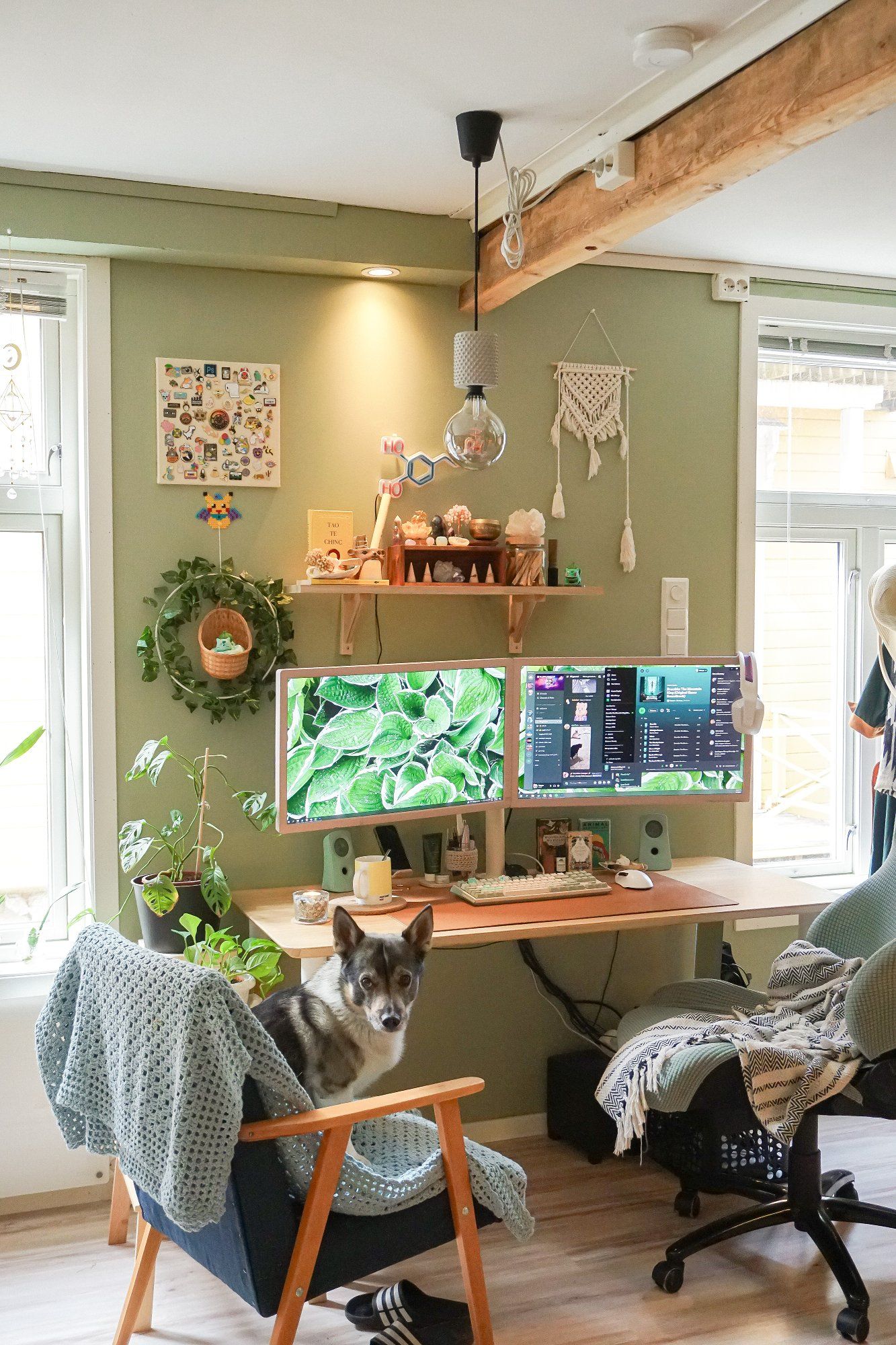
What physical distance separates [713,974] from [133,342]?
2199mm

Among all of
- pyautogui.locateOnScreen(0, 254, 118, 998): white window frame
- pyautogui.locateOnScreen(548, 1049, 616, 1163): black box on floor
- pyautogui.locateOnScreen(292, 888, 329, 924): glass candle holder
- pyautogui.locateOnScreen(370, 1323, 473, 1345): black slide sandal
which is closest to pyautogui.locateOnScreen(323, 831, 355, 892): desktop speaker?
pyautogui.locateOnScreen(292, 888, 329, 924): glass candle holder

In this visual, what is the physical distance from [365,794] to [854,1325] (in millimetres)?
1516

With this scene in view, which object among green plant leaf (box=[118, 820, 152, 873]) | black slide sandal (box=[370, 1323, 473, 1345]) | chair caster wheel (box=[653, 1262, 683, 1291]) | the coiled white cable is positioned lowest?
chair caster wheel (box=[653, 1262, 683, 1291])

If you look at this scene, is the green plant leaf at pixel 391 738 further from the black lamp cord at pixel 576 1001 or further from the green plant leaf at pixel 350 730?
the black lamp cord at pixel 576 1001

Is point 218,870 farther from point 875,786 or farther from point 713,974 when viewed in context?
point 875,786

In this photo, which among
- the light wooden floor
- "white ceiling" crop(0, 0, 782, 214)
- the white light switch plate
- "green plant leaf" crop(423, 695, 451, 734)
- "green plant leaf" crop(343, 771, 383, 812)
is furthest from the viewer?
the white light switch plate

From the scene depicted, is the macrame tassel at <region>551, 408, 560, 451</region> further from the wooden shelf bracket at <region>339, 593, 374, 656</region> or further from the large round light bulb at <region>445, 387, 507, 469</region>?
the large round light bulb at <region>445, 387, 507, 469</region>

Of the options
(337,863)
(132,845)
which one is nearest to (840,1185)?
(337,863)

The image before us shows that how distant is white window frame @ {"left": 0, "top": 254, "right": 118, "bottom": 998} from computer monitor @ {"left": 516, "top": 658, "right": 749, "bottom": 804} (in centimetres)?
106

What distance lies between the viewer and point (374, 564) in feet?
10.4

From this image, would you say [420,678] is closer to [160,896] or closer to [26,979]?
[160,896]

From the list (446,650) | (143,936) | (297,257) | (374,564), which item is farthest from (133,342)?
(143,936)

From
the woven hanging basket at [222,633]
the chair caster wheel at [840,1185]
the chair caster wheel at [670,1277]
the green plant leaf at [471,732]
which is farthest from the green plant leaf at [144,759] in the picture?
the chair caster wheel at [840,1185]

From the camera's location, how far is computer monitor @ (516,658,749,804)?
325cm
